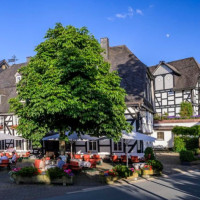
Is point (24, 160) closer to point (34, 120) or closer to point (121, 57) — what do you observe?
point (34, 120)

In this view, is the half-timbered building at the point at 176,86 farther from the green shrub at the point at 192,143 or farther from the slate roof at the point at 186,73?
the green shrub at the point at 192,143

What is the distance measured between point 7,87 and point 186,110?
22985mm

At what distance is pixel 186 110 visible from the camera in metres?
37.2

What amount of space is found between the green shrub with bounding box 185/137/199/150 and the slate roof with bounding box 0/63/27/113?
20373 mm

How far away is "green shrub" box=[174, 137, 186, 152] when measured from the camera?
32156mm

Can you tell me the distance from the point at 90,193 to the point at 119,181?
2918mm

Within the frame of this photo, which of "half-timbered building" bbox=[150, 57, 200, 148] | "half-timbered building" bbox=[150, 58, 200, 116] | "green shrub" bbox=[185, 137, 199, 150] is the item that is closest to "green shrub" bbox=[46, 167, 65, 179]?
"green shrub" bbox=[185, 137, 199, 150]

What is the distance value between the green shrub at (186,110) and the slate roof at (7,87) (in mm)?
20956

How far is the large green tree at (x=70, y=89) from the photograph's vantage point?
15516 mm

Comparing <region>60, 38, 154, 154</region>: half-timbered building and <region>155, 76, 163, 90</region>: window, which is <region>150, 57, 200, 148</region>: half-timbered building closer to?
<region>155, 76, 163, 90</region>: window

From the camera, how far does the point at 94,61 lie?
16453mm

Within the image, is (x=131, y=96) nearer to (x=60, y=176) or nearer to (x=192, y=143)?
(x=192, y=143)

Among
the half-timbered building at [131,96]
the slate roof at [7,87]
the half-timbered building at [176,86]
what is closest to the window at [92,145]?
the half-timbered building at [131,96]

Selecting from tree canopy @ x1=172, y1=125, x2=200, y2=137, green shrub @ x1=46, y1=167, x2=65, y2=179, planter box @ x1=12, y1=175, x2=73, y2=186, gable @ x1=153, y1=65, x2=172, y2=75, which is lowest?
planter box @ x1=12, y1=175, x2=73, y2=186
